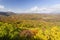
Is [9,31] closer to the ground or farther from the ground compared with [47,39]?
farther from the ground

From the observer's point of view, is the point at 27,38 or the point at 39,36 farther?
the point at 39,36

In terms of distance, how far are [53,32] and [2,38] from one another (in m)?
18.8

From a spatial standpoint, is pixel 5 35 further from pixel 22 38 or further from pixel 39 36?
pixel 39 36

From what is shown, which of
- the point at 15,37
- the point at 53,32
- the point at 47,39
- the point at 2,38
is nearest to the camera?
the point at 2,38

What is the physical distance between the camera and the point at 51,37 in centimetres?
4625

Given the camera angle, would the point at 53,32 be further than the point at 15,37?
Yes

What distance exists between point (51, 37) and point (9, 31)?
12958 mm

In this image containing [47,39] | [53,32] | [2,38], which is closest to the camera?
[2,38]

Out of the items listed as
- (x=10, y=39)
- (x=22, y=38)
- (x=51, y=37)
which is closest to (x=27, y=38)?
(x=22, y=38)

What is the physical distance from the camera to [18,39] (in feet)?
128

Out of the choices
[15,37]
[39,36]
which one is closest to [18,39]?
[15,37]

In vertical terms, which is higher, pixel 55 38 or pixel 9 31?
pixel 9 31

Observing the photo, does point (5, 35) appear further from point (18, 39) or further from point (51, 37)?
point (51, 37)

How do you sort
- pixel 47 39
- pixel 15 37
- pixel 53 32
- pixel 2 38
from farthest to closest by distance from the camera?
pixel 53 32 → pixel 47 39 → pixel 15 37 → pixel 2 38
